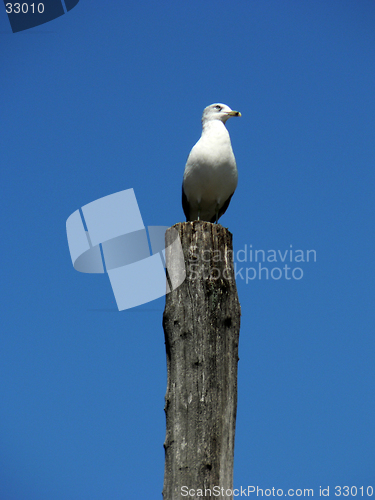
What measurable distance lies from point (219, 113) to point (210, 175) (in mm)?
1746

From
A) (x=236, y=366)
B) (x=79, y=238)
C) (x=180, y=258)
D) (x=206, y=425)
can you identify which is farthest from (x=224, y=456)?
(x=79, y=238)

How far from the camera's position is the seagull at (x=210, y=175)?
712 cm

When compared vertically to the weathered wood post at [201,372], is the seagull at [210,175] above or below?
above

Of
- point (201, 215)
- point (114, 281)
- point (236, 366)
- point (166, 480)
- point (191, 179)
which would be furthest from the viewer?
point (201, 215)

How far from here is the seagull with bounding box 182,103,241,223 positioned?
712 cm

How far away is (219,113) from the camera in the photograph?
27.2 feet

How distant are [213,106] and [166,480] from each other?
657 centimetres

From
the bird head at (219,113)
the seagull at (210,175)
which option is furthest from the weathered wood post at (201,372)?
the bird head at (219,113)

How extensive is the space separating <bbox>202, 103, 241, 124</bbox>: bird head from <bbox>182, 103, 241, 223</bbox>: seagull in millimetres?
231

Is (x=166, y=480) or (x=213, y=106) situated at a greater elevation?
(x=213, y=106)

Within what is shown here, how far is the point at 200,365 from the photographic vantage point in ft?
12.1

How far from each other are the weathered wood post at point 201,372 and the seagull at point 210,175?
120 inches

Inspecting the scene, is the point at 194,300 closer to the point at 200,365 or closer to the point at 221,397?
the point at 200,365

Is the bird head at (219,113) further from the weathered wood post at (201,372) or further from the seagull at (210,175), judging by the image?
the weathered wood post at (201,372)
